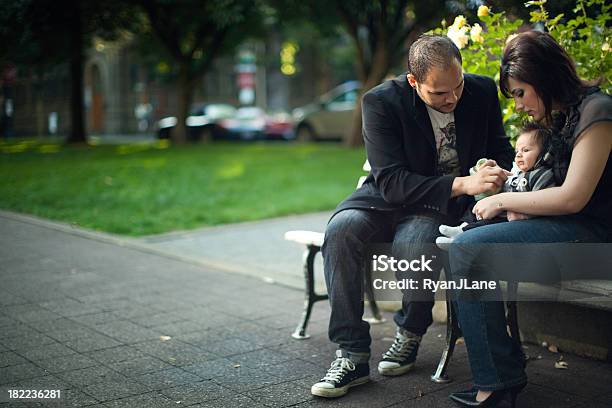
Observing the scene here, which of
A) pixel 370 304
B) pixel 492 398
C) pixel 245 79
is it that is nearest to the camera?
pixel 492 398

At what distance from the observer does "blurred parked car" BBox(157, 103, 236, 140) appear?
2953 cm

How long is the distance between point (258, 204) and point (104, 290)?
492cm

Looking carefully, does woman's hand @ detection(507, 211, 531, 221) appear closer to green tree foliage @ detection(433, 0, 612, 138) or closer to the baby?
the baby

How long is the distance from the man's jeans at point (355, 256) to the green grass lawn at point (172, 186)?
495 centimetres

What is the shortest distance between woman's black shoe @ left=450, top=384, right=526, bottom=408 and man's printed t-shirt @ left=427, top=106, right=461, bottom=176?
1.10m

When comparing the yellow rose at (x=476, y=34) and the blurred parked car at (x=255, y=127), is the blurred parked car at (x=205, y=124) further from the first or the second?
the yellow rose at (x=476, y=34)

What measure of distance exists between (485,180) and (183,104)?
2100 centimetres

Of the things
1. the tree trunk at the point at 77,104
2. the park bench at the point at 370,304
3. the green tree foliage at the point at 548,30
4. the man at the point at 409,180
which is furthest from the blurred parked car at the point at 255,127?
the man at the point at 409,180

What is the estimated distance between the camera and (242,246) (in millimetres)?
7660

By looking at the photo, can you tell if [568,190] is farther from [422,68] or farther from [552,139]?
[422,68]

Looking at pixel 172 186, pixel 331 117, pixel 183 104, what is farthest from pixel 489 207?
pixel 183 104

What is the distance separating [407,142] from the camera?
12.5ft

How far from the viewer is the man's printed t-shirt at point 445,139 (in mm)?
3855

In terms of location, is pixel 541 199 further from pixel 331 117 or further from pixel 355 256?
pixel 331 117
